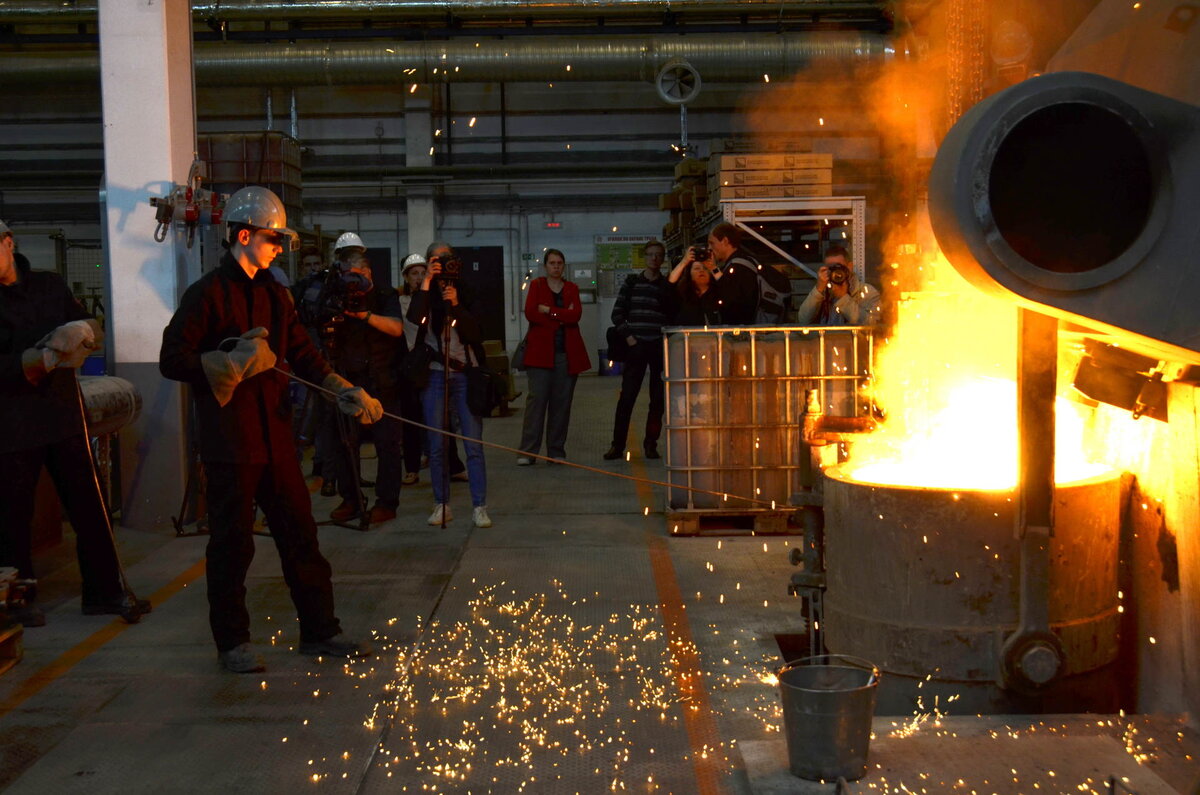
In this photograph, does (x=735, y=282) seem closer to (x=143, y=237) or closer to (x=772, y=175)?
(x=143, y=237)

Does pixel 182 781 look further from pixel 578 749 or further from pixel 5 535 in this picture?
pixel 5 535

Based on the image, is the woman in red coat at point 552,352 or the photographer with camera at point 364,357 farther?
the woman in red coat at point 552,352

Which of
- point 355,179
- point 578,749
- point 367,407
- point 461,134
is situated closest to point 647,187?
point 461,134

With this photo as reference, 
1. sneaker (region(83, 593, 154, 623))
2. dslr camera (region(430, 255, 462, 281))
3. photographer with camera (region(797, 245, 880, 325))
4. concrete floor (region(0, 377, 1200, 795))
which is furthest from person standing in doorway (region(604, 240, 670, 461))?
sneaker (region(83, 593, 154, 623))

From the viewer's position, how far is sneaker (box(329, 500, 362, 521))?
8.10 meters

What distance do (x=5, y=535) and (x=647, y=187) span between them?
18.1 meters

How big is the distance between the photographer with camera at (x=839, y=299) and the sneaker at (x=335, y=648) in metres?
4.28

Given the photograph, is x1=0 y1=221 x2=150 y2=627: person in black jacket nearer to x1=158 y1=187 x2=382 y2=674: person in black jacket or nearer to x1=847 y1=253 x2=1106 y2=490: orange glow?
x1=158 y1=187 x2=382 y2=674: person in black jacket

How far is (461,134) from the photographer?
2244 cm

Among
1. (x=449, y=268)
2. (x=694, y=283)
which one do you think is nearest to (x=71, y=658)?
(x=449, y=268)

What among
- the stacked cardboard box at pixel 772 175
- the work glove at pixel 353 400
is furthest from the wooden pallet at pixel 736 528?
the stacked cardboard box at pixel 772 175

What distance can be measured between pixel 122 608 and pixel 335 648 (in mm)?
1439

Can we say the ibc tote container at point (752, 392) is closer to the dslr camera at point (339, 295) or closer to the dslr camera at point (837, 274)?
the dslr camera at point (837, 274)

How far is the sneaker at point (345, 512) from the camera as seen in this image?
8.10 meters
